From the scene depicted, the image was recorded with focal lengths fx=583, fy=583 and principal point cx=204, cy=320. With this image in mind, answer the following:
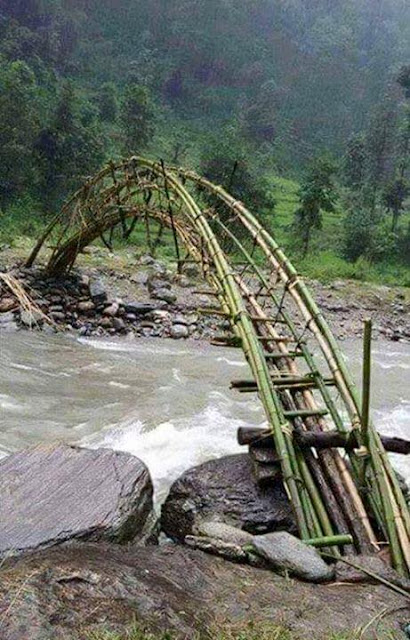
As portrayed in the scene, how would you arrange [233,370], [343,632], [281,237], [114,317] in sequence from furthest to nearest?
1. [281,237]
2. [114,317]
3. [233,370]
4. [343,632]

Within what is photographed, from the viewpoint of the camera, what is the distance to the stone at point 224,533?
9.14 feet

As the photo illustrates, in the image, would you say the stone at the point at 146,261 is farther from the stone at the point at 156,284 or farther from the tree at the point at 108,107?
the tree at the point at 108,107

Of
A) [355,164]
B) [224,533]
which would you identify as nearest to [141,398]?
[224,533]

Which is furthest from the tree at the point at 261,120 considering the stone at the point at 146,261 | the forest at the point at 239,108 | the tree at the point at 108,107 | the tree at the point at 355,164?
the stone at the point at 146,261

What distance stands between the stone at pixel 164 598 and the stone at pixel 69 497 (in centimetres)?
17

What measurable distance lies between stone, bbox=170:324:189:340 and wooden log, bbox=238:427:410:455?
6700 mm

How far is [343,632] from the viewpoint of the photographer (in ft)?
7.03

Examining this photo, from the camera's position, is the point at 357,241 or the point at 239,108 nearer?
the point at 357,241

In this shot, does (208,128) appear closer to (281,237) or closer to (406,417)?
(281,237)

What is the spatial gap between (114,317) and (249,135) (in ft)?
121

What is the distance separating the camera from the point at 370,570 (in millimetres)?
2619

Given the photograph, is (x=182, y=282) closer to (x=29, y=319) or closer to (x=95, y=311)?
(x=95, y=311)

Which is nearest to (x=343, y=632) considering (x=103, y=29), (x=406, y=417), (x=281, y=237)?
(x=406, y=417)

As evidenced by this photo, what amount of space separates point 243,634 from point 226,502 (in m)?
1.31
